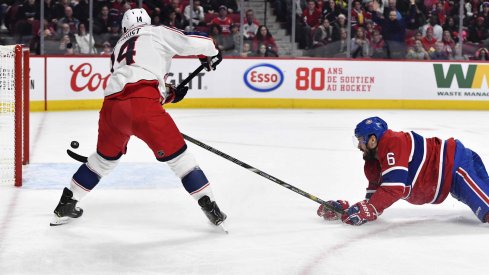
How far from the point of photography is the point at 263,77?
1118cm

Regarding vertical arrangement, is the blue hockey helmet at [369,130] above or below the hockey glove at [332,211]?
above

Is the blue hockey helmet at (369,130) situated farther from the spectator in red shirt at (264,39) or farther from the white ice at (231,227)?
the spectator in red shirt at (264,39)

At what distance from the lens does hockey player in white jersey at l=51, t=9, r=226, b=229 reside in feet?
12.7

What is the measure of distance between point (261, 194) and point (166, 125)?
1.37 meters

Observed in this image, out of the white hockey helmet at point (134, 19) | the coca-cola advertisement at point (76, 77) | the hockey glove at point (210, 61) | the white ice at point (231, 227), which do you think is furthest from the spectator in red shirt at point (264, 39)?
the white hockey helmet at point (134, 19)

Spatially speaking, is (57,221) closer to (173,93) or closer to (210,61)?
(173,93)

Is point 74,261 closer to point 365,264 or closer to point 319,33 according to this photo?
point 365,264

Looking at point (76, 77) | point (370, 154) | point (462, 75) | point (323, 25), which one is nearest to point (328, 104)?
point (323, 25)

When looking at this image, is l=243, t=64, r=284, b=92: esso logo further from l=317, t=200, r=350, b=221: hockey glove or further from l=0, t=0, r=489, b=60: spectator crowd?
l=317, t=200, r=350, b=221: hockey glove

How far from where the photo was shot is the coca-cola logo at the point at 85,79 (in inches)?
404

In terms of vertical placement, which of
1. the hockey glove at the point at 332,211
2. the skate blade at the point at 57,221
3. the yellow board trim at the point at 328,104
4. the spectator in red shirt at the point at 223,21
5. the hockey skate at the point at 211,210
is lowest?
the yellow board trim at the point at 328,104

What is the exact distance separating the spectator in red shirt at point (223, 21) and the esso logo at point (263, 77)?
614 mm

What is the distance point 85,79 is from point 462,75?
198 inches

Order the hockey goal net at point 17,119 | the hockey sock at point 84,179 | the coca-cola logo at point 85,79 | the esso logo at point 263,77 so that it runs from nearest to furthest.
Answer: the hockey sock at point 84,179 → the hockey goal net at point 17,119 → the coca-cola logo at point 85,79 → the esso logo at point 263,77
